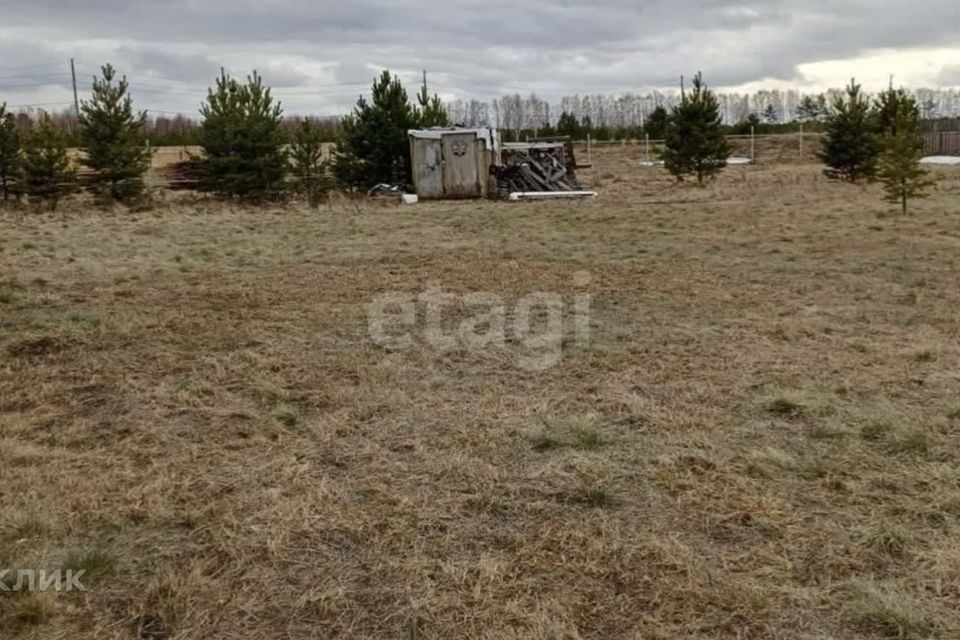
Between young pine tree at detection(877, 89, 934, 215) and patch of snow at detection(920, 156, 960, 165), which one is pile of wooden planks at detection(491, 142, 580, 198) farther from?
patch of snow at detection(920, 156, 960, 165)

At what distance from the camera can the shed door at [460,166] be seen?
17250 mm

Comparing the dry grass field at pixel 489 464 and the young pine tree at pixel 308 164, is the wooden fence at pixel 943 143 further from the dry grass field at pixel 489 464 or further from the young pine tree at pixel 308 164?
the dry grass field at pixel 489 464

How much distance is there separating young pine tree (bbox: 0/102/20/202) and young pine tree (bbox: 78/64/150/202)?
1.29m

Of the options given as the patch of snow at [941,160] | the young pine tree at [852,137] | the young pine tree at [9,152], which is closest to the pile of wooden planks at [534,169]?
the young pine tree at [852,137]

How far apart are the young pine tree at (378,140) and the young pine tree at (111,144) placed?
4669 mm

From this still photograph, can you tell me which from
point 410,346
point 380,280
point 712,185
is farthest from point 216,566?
point 712,185

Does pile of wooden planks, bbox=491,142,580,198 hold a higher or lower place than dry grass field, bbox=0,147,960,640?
higher

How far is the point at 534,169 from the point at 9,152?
11.8 meters

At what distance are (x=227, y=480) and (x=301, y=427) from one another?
2.13 feet

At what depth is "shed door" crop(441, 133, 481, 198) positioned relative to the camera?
17250mm

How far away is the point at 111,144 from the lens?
16328 mm

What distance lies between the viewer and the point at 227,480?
3.03 metres

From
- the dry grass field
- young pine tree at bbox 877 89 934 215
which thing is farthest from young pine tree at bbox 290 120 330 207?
young pine tree at bbox 877 89 934 215

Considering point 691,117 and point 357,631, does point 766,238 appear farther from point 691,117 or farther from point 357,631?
point 691,117
